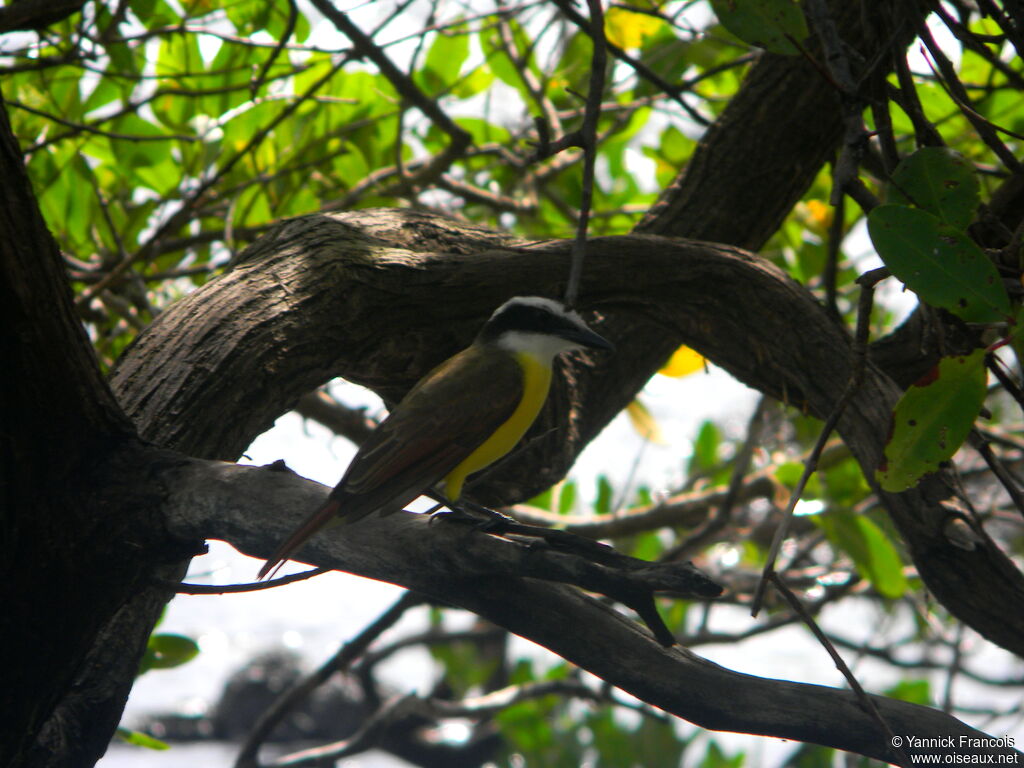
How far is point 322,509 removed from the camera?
2.23m

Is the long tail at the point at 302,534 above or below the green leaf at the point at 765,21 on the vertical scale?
below

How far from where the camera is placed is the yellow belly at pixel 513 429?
309cm

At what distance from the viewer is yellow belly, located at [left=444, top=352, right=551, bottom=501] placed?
3086 millimetres

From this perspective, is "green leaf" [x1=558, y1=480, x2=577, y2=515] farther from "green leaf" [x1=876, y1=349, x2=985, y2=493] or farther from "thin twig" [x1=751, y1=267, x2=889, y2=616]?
"green leaf" [x1=876, y1=349, x2=985, y2=493]

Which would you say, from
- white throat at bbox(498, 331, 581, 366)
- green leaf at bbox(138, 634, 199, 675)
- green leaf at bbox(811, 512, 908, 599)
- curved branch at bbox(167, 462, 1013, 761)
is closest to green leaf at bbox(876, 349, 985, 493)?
curved branch at bbox(167, 462, 1013, 761)

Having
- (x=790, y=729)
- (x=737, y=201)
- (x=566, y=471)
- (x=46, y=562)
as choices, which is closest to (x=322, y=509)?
(x=46, y=562)

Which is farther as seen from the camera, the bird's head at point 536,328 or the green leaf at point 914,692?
the green leaf at point 914,692

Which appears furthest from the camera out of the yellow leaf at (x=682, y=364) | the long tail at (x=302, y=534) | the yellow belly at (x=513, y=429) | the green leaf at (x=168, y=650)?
the yellow leaf at (x=682, y=364)

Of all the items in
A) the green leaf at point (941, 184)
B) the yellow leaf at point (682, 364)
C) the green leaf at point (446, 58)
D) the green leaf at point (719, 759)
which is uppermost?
the green leaf at point (446, 58)

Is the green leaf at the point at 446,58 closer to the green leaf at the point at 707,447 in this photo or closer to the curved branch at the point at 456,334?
the curved branch at the point at 456,334

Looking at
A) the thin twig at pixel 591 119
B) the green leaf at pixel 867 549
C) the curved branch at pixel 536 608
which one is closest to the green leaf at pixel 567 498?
the green leaf at pixel 867 549

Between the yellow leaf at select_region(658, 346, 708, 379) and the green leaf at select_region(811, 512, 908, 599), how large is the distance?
82cm

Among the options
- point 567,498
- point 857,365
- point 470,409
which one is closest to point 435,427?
point 470,409

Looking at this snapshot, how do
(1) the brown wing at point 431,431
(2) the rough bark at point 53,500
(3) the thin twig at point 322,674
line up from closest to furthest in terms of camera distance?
(2) the rough bark at point 53,500
(1) the brown wing at point 431,431
(3) the thin twig at point 322,674
